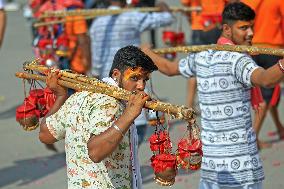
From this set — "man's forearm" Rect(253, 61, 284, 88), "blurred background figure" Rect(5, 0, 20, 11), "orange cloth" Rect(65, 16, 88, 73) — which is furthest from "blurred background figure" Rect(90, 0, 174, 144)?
"blurred background figure" Rect(5, 0, 20, 11)

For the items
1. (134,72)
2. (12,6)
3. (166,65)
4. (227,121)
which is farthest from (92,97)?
(12,6)

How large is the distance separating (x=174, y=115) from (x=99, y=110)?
16.8 inches

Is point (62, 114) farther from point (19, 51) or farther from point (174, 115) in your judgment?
point (19, 51)

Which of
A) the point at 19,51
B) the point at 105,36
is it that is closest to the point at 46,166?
the point at 105,36

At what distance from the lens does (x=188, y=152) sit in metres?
4.07

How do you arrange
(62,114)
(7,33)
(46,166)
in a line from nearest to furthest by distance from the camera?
1. (62,114)
2. (46,166)
3. (7,33)

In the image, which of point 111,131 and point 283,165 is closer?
point 111,131

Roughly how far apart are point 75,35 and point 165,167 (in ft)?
15.8

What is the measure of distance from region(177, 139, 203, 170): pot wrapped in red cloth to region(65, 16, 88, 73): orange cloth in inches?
179

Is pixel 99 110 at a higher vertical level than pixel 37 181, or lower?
higher

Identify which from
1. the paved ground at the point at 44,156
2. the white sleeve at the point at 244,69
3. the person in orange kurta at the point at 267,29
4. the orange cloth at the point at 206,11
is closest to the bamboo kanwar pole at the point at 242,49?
the white sleeve at the point at 244,69

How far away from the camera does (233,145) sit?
16.8 feet

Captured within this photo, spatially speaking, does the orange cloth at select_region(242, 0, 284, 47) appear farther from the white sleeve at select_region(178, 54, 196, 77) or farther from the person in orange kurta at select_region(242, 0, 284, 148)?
the white sleeve at select_region(178, 54, 196, 77)

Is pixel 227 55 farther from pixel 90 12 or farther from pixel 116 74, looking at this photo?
pixel 90 12
